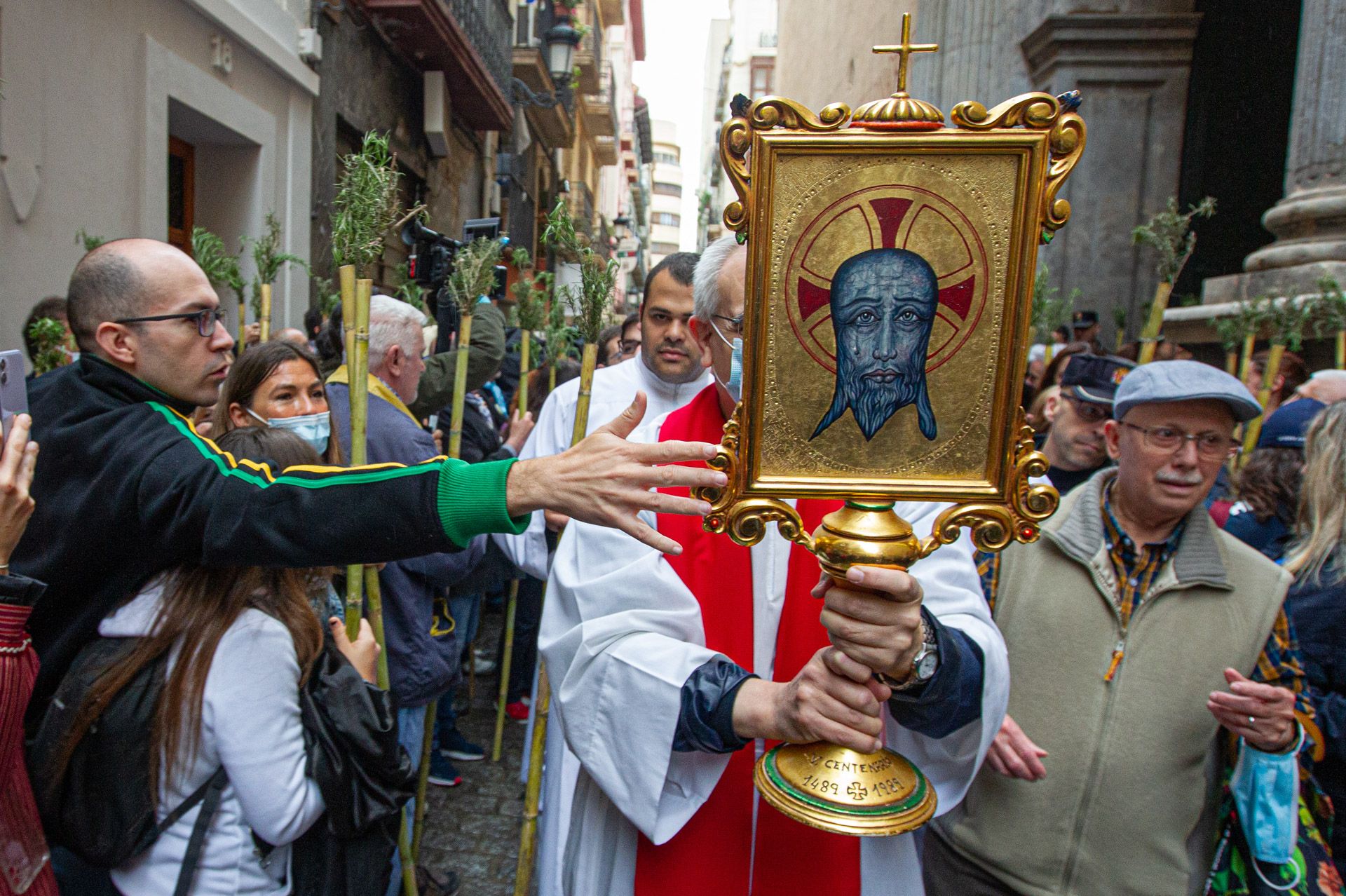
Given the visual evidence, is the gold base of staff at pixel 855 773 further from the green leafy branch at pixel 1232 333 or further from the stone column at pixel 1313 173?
the stone column at pixel 1313 173

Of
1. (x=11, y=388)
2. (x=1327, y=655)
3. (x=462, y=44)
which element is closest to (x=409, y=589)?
(x=11, y=388)

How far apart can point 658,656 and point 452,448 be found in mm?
1868

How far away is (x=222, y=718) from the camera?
1818 millimetres

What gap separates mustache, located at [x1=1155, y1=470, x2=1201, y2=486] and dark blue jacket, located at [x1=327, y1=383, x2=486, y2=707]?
7.33 ft

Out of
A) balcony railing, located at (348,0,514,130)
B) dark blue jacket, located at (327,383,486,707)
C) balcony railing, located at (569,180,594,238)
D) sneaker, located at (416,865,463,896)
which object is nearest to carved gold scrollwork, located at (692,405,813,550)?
dark blue jacket, located at (327,383,486,707)

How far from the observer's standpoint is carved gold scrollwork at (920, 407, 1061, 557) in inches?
53.6

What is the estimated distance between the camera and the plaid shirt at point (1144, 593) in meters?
2.08

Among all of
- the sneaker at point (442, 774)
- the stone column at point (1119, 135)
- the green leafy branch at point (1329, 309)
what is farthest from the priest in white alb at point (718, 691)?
the stone column at point (1119, 135)

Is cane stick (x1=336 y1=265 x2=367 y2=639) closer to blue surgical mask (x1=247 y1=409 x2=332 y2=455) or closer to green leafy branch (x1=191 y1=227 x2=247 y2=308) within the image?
Result: blue surgical mask (x1=247 y1=409 x2=332 y2=455)

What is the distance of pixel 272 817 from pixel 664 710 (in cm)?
89

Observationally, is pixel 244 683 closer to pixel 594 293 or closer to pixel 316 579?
pixel 316 579

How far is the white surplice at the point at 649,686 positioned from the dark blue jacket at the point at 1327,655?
3.56 feet

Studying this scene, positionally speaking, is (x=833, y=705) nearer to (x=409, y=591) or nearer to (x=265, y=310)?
(x=409, y=591)

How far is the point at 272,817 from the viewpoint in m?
1.85
